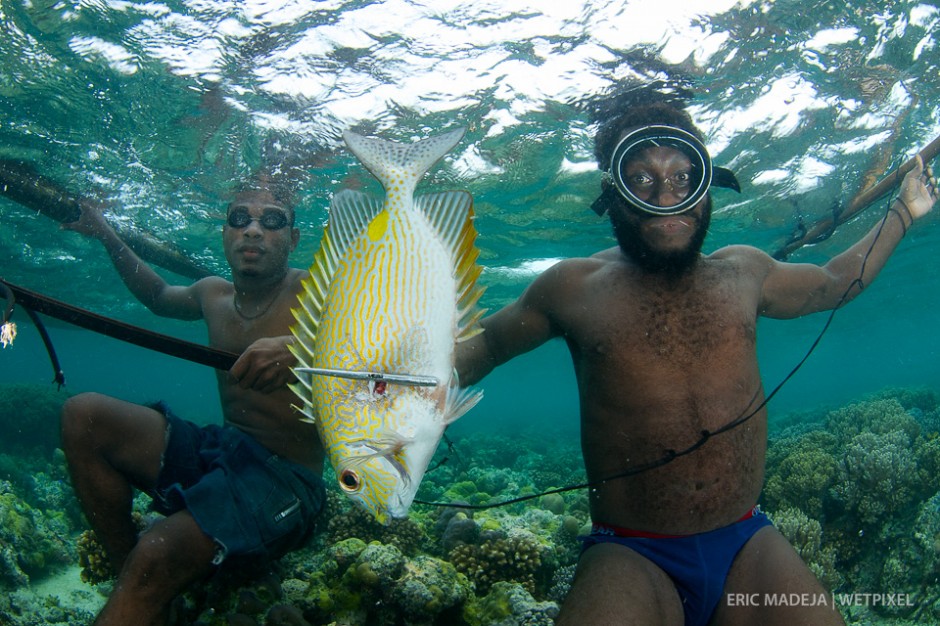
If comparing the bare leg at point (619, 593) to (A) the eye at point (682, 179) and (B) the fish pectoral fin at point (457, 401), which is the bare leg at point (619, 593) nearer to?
(B) the fish pectoral fin at point (457, 401)

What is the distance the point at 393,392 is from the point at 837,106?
37.6ft

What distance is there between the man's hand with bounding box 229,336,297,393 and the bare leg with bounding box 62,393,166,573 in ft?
4.33

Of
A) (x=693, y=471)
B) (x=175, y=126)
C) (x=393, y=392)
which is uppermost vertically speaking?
(x=175, y=126)

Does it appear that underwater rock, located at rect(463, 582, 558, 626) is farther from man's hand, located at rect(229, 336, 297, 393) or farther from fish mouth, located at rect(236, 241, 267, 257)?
fish mouth, located at rect(236, 241, 267, 257)

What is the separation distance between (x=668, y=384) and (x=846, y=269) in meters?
1.76

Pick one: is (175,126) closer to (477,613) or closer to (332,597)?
(332,597)

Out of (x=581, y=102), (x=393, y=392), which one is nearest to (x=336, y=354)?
(x=393, y=392)

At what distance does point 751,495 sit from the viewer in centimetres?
273

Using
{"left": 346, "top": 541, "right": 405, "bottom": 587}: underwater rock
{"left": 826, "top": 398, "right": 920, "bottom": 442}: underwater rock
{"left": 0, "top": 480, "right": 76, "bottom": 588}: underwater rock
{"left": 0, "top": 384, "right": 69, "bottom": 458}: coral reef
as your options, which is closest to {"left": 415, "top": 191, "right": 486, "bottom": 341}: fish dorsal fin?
{"left": 346, "top": 541, "right": 405, "bottom": 587}: underwater rock

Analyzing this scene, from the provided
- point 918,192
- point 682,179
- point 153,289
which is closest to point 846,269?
point 918,192

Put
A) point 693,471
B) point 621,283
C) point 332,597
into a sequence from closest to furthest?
point 693,471, point 621,283, point 332,597

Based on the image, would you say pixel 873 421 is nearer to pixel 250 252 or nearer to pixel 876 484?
pixel 876 484

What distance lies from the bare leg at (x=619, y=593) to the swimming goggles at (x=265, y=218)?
383 cm

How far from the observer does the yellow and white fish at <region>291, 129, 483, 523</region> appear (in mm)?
1358
